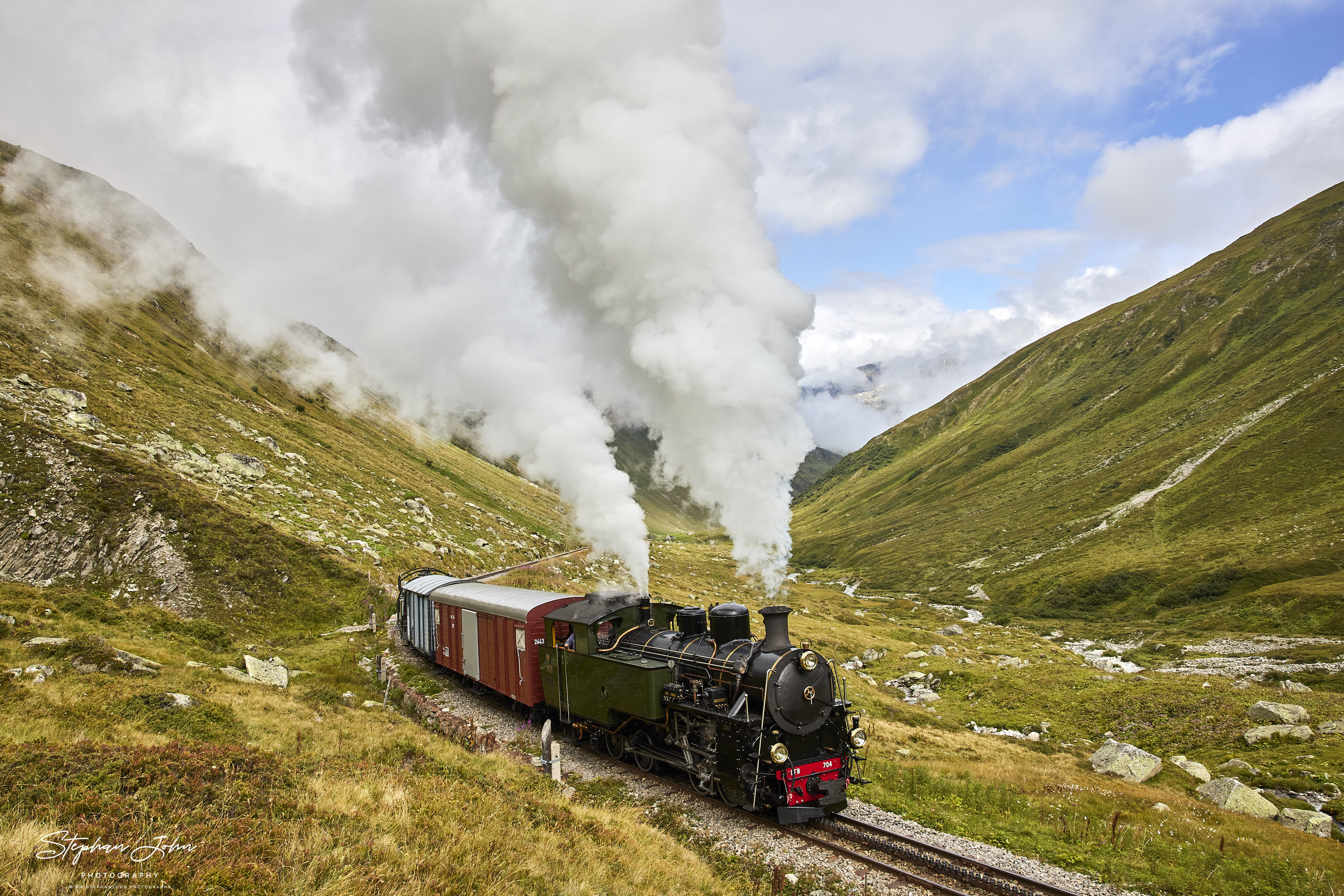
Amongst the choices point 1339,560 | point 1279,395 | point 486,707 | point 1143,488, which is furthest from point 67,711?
point 1279,395

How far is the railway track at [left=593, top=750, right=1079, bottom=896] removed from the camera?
990 cm

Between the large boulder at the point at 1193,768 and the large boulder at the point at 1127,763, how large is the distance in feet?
1.88

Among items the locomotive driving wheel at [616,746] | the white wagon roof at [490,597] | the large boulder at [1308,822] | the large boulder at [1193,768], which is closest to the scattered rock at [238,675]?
the white wagon roof at [490,597]

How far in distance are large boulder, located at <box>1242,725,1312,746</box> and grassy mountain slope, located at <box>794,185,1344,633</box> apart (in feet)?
114

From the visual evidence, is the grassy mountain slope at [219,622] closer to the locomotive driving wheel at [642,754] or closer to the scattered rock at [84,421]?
the scattered rock at [84,421]

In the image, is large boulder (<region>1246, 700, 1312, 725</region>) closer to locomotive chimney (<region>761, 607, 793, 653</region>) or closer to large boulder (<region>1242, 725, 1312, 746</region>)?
large boulder (<region>1242, 725, 1312, 746</region>)

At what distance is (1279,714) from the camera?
25.0 meters

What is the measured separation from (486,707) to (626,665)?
31.0 feet

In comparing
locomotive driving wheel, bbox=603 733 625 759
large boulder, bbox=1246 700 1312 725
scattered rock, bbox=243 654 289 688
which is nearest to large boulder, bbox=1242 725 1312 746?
large boulder, bbox=1246 700 1312 725

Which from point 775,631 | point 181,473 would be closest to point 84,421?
point 181,473

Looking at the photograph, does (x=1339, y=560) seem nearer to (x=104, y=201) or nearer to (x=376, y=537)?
(x=376, y=537)

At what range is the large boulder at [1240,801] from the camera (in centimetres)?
1566

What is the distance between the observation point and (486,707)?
21.8 m

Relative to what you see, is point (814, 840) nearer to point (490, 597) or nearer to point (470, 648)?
point (490, 597)
